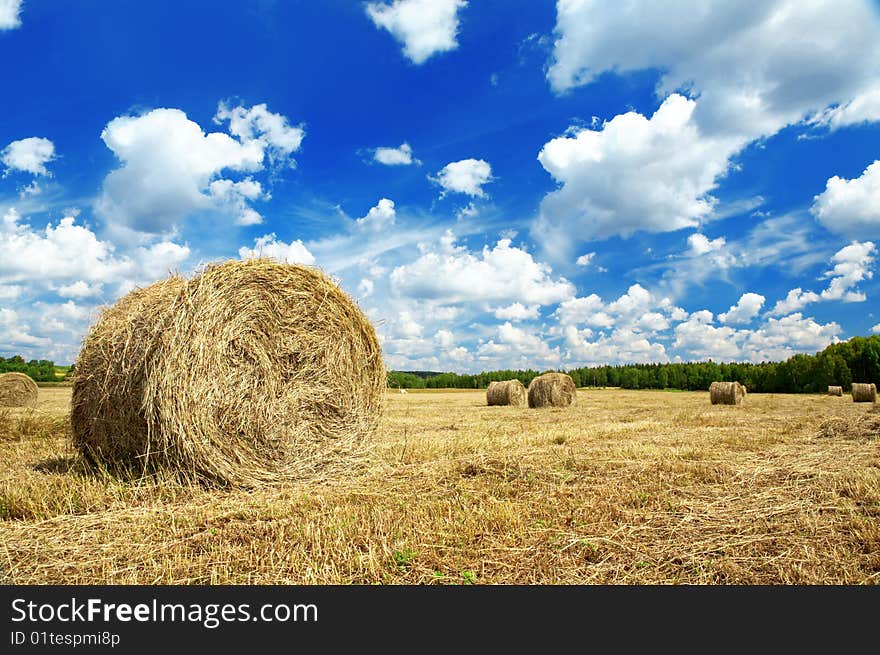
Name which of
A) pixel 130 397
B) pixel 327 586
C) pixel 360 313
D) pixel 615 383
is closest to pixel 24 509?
pixel 130 397

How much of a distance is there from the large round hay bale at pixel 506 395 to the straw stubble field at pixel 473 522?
13414 mm

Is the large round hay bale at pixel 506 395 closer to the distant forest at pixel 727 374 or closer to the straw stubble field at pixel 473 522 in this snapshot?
the straw stubble field at pixel 473 522

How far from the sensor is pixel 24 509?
455 centimetres

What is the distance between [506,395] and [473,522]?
16970 mm

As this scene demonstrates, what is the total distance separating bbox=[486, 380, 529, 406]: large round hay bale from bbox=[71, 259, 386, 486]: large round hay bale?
13.6 meters

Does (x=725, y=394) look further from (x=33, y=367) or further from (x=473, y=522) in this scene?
(x=33, y=367)

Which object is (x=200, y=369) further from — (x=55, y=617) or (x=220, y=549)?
(x=55, y=617)

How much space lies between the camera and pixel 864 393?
76.8 ft

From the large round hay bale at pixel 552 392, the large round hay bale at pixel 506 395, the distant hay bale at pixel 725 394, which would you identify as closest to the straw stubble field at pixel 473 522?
the large round hay bale at pixel 552 392

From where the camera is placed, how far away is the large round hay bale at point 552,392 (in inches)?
735

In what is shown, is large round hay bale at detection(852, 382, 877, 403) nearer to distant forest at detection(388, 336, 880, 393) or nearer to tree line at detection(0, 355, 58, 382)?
distant forest at detection(388, 336, 880, 393)

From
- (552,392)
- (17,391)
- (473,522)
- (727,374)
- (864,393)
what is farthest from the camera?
(727,374)

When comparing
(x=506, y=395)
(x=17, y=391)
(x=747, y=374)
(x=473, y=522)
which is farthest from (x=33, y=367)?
(x=747, y=374)

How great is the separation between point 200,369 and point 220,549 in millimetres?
2707
